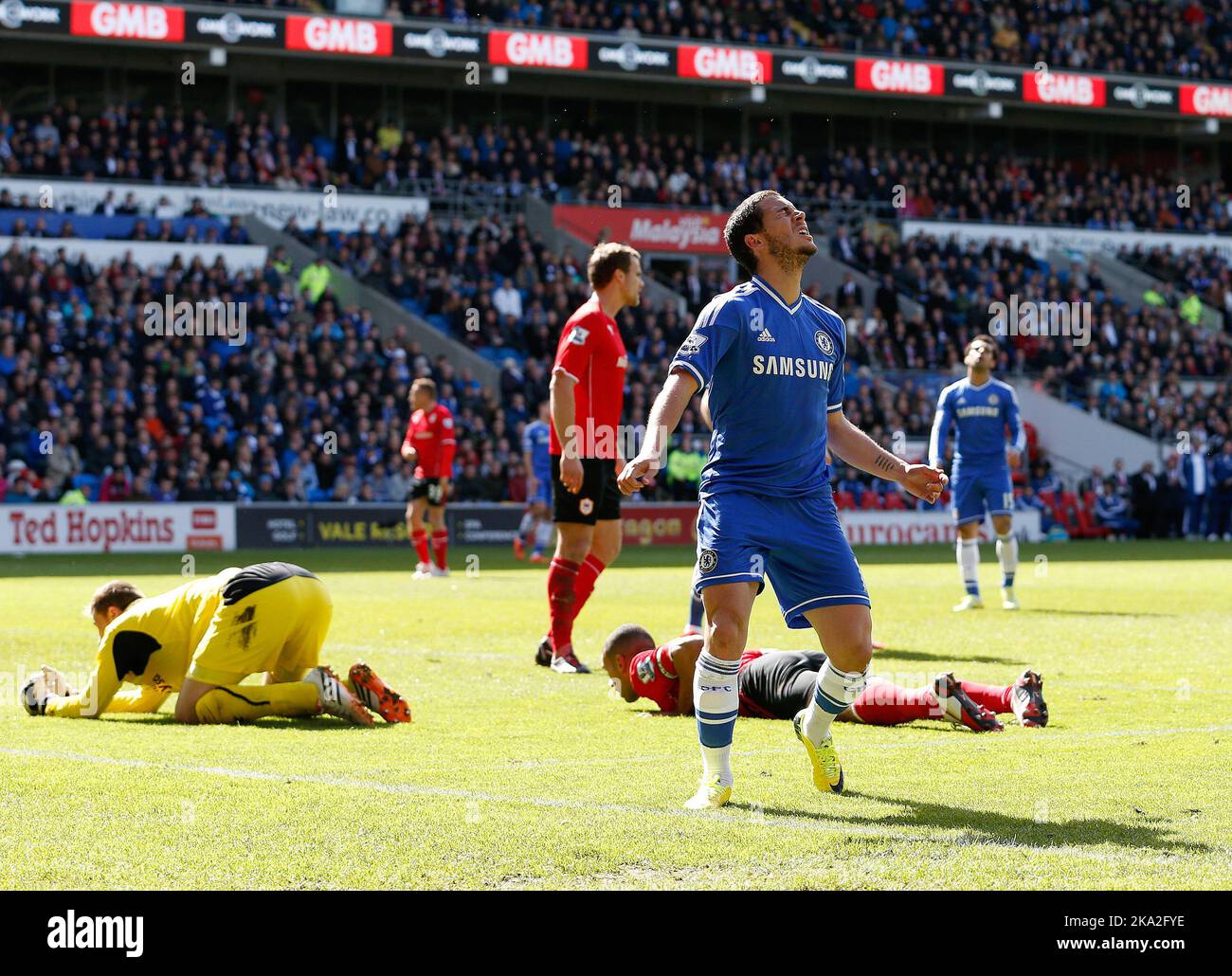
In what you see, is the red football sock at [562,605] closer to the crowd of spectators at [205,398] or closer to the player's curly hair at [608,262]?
the player's curly hair at [608,262]

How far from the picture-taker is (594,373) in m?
11.4

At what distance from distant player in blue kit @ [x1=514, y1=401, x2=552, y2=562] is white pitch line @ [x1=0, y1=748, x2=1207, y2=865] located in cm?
1836

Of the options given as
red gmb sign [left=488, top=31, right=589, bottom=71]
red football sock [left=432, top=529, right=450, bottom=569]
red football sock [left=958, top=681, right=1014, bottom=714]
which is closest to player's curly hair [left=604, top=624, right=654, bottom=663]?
red football sock [left=958, top=681, right=1014, bottom=714]

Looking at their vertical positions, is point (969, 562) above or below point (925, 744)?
below

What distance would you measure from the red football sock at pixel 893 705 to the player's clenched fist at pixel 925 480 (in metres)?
1.97

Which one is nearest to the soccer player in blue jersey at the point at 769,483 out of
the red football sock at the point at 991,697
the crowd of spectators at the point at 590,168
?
the red football sock at the point at 991,697

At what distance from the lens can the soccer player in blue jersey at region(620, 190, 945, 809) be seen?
661 cm

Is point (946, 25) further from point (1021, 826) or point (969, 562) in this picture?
point (1021, 826)

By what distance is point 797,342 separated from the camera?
22.4 ft

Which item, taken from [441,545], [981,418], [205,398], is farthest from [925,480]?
[205,398]

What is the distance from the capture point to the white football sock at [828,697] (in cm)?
672

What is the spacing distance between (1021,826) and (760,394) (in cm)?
192

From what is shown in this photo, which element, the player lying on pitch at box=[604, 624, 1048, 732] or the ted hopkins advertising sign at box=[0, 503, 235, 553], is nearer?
the player lying on pitch at box=[604, 624, 1048, 732]

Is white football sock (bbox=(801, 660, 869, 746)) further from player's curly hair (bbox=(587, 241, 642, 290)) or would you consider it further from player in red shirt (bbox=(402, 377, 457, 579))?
player in red shirt (bbox=(402, 377, 457, 579))
